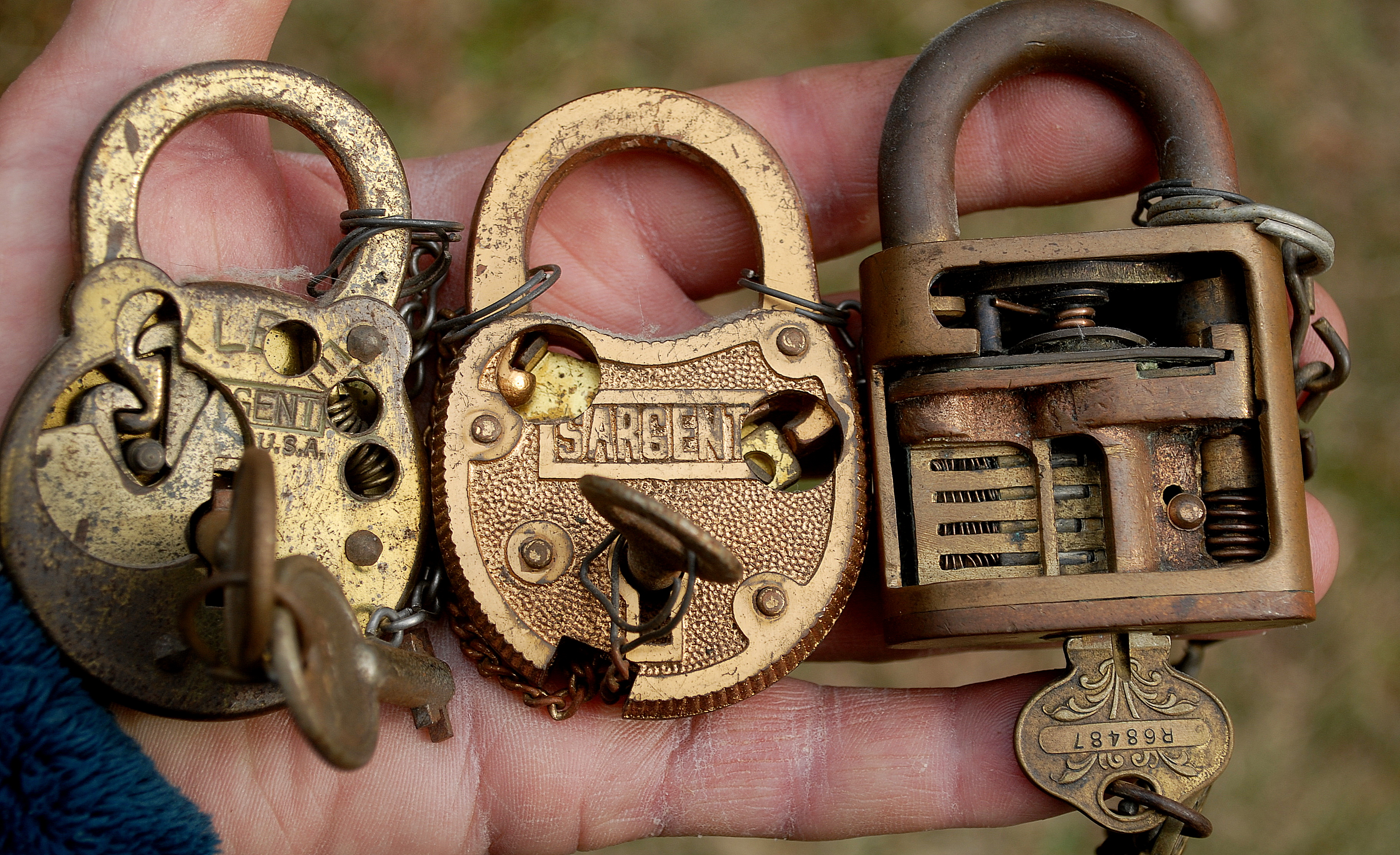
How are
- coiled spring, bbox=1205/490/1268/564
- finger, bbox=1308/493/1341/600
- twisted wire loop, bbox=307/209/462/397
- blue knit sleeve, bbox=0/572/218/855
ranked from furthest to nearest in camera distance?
finger, bbox=1308/493/1341/600, twisted wire loop, bbox=307/209/462/397, coiled spring, bbox=1205/490/1268/564, blue knit sleeve, bbox=0/572/218/855

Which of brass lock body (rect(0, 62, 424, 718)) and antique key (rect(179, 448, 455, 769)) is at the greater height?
brass lock body (rect(0, 62, 424, 718))

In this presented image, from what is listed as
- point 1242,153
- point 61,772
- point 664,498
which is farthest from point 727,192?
point 1242,153

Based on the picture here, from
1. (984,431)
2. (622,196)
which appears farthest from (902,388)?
(622,196)

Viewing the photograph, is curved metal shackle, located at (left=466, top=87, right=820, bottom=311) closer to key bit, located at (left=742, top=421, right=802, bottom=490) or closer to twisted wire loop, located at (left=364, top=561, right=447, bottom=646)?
key bit, located at (left=742, top=421, right=802, bottom=490)

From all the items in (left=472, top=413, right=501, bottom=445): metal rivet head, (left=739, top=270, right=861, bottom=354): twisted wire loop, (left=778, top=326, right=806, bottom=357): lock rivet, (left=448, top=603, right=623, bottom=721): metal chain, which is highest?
(left=739, top=270, right=861, bottom=354): twisted wire loop

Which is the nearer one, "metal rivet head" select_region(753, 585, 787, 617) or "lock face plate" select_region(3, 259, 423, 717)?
"lock face plate" select_region(3, 259, 423, 717)

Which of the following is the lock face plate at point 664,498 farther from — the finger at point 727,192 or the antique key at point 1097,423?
the finger at point 727,192

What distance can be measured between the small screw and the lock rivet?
1.26m

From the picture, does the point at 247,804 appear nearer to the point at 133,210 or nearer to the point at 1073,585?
the point at 133,210

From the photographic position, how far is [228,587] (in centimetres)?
148

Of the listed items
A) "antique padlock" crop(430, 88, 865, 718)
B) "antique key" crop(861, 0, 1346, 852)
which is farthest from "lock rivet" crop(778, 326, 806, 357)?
"antique key" crop(861, 0, 1346, 852)

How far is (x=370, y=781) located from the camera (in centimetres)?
225

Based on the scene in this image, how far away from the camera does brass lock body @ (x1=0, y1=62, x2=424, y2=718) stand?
184cm

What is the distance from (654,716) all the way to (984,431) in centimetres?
91
